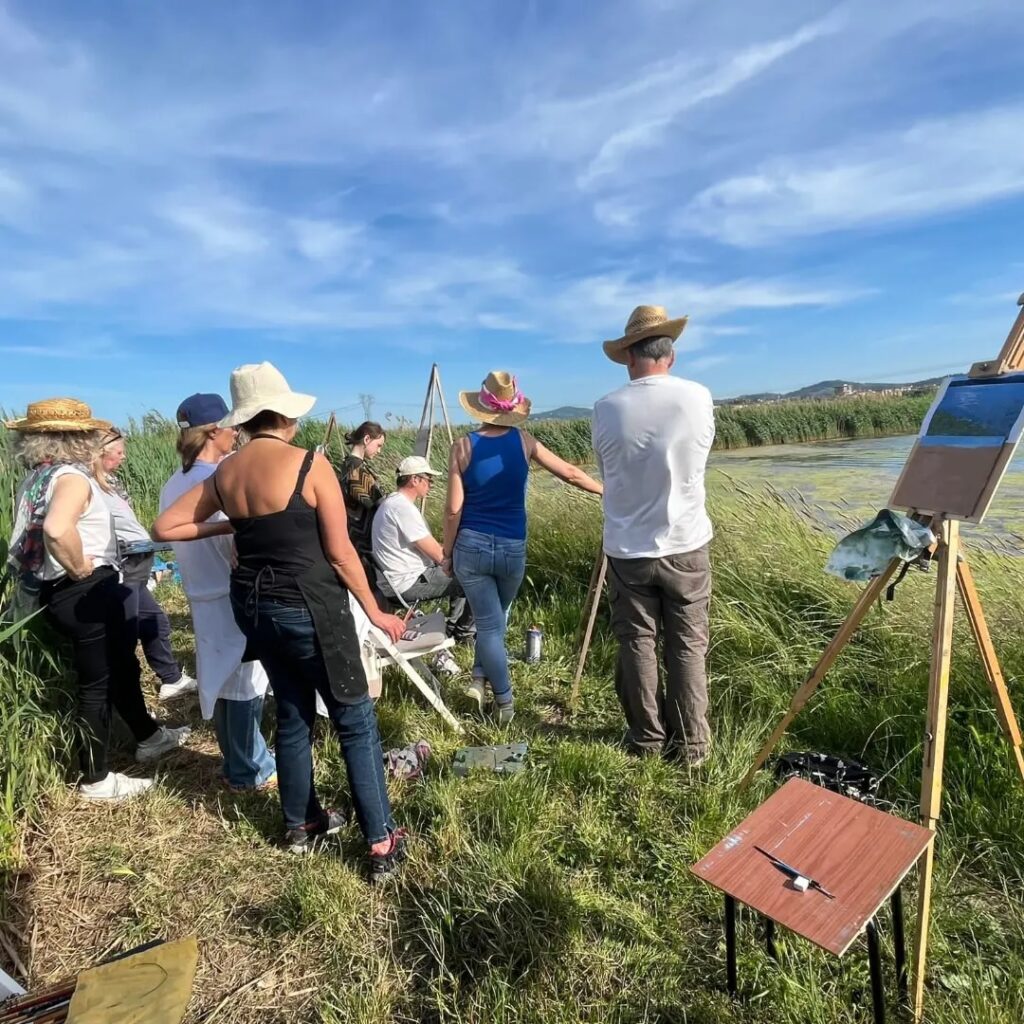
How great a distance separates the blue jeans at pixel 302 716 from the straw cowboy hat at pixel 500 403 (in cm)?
129

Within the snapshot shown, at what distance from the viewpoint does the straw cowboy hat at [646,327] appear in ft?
7.45

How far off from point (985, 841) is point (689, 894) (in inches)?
40.7

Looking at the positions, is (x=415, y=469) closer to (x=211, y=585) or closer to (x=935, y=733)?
(x=211, y=585)

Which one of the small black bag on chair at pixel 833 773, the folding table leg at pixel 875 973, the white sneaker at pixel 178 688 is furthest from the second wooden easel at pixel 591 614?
the white sneaker at pixel 178 688

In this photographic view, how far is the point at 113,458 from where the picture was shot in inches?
127

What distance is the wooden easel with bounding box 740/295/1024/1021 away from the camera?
1544mm

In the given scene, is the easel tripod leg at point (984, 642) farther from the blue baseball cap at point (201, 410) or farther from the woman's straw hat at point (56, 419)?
the woman's straw hat at point (56, 419)

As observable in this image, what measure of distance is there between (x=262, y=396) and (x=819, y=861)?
197 cm

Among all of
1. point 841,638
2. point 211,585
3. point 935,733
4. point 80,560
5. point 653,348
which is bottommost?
point 935,733

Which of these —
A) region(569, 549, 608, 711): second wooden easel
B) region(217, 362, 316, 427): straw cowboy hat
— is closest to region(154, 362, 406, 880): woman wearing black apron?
region(217, 362, 316, 427): straw cowboy hat

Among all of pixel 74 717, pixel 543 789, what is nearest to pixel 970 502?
pixel 543 789

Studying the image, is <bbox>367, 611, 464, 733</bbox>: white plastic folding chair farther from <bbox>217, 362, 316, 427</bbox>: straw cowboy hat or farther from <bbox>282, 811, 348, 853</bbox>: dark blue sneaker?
<bbox>217, 362, 316, 427</bbox>: straw cowboy hat

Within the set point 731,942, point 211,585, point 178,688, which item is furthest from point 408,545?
point 731,942

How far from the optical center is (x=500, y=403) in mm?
2783
